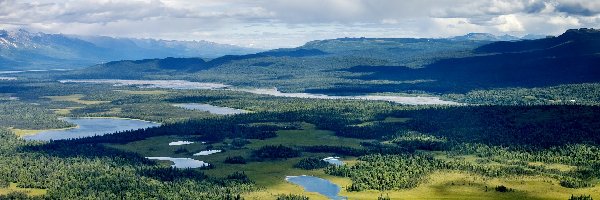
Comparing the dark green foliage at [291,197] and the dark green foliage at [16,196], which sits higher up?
the dark green foliage at [16,196]

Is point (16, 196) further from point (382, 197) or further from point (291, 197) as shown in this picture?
point (382, 197)

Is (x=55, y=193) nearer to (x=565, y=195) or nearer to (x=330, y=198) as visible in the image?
(x=330, y=198)

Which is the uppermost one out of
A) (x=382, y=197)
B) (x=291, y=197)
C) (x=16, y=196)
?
(x=16, y=196)

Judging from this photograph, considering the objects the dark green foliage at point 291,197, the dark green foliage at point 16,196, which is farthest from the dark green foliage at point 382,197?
the dark green foliage at point 16,196

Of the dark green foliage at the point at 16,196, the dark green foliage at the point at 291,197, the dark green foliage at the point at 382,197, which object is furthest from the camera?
the dark green foliage at the point at 291,197

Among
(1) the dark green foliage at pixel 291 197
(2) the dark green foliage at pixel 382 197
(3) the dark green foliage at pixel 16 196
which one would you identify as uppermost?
(3) the dark green foliage at pixel 16 196

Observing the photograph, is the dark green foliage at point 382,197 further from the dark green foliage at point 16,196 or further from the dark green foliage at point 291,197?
the dark green foliage at point 16,196

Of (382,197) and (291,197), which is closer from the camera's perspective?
(291,197)

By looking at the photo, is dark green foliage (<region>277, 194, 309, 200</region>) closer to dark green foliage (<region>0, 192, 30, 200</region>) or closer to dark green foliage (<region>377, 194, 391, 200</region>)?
dark green foliage (<region>377, 194, 391, 200</region>)

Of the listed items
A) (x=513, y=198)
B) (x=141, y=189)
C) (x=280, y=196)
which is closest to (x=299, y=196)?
(x=280, y=196)

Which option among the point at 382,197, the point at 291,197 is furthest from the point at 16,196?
the point at 382,197
